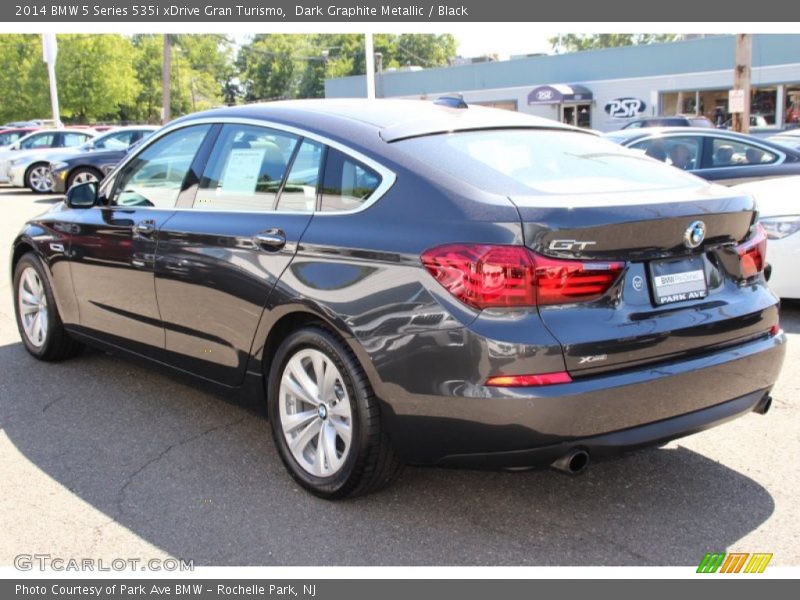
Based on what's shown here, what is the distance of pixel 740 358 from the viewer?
11.7 feet

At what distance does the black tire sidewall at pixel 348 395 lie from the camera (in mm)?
3537

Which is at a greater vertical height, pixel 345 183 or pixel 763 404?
pixel 345 183

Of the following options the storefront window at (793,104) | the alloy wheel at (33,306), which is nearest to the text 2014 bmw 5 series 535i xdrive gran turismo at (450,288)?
the alloy wheel at (33,306)

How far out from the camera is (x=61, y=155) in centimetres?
2205

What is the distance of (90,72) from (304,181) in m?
57.3

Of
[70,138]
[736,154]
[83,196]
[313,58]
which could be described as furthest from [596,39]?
[83,196]

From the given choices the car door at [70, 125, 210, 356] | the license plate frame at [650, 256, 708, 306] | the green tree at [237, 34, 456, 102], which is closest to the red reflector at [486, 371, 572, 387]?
the license plate frame at [650, 256, 708, 306]

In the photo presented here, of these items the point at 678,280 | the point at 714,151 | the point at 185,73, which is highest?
the point at 185,73

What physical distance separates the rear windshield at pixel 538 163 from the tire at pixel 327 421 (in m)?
0.89

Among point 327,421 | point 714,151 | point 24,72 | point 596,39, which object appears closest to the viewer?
point 327,421

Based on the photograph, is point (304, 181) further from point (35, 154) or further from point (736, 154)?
point (35, 154)

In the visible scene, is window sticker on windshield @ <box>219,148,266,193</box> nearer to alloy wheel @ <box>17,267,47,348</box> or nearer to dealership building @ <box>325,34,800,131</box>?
alloy wheel @ <box>17,267,47,348</box>

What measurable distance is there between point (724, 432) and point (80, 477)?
3.26m
